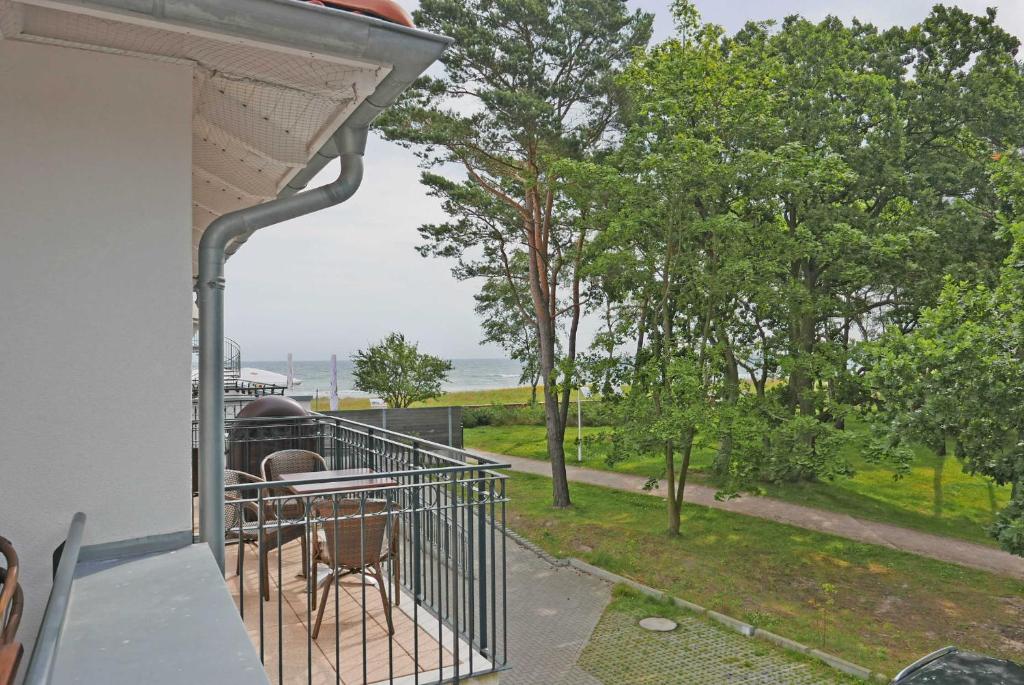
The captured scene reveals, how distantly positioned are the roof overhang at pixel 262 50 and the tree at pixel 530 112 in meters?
10.1

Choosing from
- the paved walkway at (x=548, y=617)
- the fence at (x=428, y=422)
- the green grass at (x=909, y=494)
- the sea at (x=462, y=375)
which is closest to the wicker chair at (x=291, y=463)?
the paved walkway at (x=548, y=617)

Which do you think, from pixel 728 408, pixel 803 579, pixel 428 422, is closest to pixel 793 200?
pixel 728 408

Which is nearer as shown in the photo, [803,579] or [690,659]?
[690,659]

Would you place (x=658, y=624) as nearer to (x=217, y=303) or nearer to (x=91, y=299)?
(x=217, y=303)

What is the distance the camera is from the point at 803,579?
420 inches

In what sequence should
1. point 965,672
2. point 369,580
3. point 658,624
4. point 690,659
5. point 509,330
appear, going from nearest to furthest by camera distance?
point 965,672 → point 369,580 → point 690,659 → point 658,624 → point 509,330

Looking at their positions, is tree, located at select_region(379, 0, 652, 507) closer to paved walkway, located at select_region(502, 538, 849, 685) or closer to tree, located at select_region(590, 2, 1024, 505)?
tree, located at select_region(590, 2, 1024, 505)

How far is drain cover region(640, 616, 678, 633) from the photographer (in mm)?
8727

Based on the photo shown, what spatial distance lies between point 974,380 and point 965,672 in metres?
4.20

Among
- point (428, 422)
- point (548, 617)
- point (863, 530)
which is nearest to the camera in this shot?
point (548, 617)

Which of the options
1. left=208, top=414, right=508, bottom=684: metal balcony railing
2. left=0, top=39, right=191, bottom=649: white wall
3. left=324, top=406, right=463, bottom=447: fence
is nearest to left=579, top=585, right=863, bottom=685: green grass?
left=208, top=414, right=508, bottom=684: metal balcony railing

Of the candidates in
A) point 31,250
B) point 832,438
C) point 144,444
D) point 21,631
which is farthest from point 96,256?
point 832,438

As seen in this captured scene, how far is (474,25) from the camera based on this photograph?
1463 cm

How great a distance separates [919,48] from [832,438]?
11.1 metres
